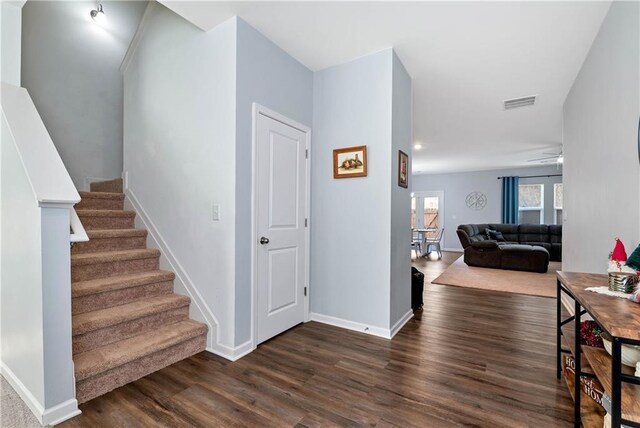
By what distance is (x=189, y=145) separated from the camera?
8.76 ft

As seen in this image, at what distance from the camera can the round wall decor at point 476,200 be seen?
9719mm

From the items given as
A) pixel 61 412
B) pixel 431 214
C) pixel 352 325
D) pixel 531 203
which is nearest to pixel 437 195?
pixel 431 214

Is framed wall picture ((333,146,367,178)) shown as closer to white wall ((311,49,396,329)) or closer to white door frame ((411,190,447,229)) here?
white wall ((311,49,396,329))

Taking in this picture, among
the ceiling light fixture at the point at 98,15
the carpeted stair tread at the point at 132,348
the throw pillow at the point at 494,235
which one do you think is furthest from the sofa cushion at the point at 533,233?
the ceiling light fixture at the point at 98,15

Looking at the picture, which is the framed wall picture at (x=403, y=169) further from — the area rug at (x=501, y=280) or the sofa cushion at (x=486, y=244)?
the sofa cushion at (x=486, y=244)

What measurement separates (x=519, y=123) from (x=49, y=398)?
6309mm

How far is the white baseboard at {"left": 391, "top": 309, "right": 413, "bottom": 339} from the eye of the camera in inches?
111

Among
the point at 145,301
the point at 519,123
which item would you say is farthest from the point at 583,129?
the point at 145,301

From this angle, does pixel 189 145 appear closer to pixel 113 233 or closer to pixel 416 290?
pixel 113 233

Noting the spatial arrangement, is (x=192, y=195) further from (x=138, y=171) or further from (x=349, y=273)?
(x=349, y=273)

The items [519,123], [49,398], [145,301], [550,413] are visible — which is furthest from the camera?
[519,123]

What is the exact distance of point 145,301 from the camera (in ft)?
8.11

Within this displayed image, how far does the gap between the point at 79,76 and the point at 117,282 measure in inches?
118

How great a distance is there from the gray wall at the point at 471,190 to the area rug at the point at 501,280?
3287 millimetres
